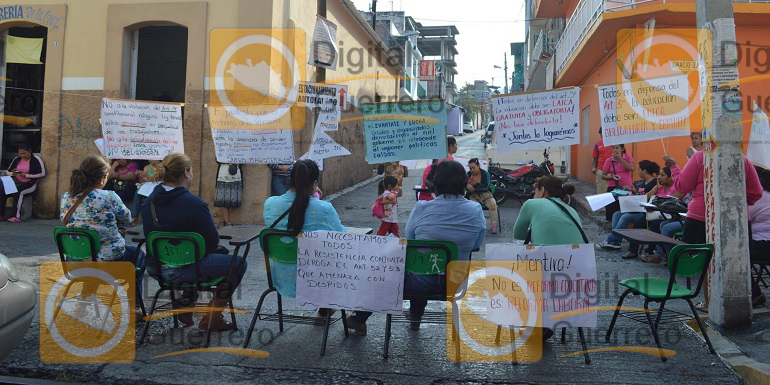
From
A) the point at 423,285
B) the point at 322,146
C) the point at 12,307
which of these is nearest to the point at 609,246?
the point at 322,146

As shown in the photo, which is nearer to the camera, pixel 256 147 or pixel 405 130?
pixel 405 130

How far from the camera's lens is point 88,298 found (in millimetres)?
5449

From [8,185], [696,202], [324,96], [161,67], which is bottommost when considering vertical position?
[696,202]

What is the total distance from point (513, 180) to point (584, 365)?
10.4m

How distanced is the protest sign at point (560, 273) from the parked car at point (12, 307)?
10.2 ft

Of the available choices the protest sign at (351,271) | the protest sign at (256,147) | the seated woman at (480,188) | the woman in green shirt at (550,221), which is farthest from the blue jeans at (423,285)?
the seated woman at (480,188)

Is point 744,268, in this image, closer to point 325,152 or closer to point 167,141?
point 325,152

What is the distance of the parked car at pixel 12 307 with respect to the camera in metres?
3.77

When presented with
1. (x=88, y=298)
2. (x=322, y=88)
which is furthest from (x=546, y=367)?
(x=322, y=88)

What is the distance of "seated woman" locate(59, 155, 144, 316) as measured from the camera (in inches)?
203

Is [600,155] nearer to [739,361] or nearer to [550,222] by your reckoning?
[550,222]

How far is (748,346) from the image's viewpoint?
15.8 ft

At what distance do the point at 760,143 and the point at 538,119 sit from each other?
2327mm

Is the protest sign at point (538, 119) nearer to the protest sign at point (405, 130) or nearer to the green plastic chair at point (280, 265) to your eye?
the protest sign at point (405, 130)
